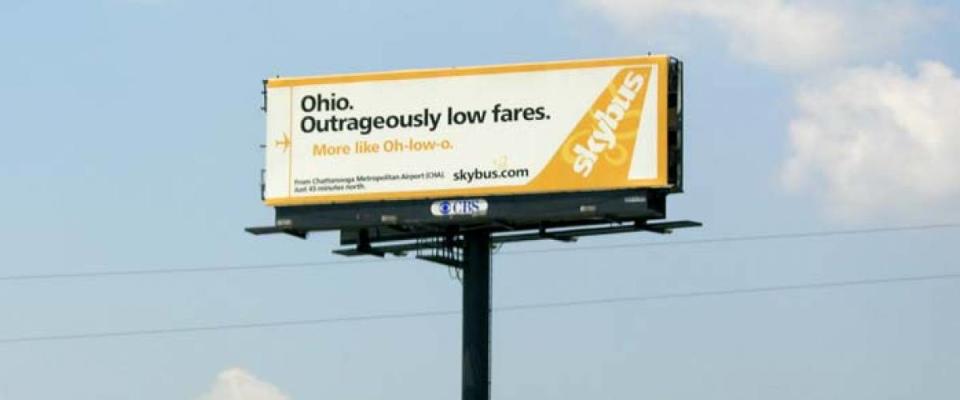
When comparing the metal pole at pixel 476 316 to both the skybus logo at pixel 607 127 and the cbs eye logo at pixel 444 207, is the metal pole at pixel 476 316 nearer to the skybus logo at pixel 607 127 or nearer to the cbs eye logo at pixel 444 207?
the cbs eye logo at pixel 444 207

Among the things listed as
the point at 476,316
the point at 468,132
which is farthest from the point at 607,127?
the point at 476,316

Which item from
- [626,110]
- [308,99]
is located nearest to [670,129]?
[626,110]

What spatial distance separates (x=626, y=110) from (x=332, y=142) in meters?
7.29

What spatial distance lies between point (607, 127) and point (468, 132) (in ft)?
11.2

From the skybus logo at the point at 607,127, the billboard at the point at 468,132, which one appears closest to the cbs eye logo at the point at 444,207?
the billboard at the point at 468,132

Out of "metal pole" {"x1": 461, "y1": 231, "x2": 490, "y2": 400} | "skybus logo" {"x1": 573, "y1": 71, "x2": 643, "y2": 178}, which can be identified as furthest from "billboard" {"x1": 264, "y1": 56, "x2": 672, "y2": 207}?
"metal pole" {"x1": 461, "y1": 231, "x2": 490, "y2": 400}

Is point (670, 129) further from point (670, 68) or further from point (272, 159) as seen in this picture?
point (272, 159)

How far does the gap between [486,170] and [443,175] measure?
107 cm

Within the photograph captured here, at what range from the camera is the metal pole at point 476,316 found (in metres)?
119

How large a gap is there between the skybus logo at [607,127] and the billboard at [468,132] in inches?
0.9

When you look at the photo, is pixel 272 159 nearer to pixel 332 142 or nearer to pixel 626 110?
pixel 332 142

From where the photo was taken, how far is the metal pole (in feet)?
390

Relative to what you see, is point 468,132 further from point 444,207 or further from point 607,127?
point 607,127

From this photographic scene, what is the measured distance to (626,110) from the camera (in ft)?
385
